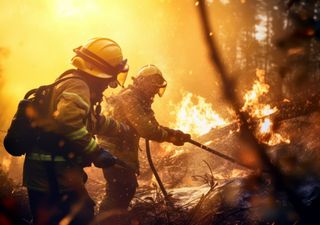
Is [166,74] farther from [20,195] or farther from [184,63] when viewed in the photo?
[20,195]

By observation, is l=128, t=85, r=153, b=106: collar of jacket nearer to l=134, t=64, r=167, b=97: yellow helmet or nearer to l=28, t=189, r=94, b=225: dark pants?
l=134, t=64, r=167, b=97: yellow helmet

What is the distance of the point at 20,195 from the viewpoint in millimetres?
6363

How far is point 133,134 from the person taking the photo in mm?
→ 5176

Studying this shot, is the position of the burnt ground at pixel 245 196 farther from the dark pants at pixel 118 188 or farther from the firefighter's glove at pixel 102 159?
the firefighter's glove at pixel 102 159

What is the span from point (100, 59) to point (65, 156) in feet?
3.74

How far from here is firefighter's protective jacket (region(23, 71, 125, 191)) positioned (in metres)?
3.36

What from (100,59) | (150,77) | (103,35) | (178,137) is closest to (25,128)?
(100,59)

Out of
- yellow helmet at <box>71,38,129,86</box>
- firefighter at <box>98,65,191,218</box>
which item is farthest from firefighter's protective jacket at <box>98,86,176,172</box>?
yellow helmet at <box>71,38,129,86</box>

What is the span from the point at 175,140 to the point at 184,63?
2195cm

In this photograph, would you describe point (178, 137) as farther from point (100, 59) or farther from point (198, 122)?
point (198, 122)

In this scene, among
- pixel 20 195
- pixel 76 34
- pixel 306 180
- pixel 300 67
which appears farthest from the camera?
pixel 76 34

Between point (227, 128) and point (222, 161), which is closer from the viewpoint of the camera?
point (222, 161)

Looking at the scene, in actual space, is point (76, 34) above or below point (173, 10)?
below

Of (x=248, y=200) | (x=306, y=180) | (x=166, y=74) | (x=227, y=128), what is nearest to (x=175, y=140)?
(x=248, y=200)
